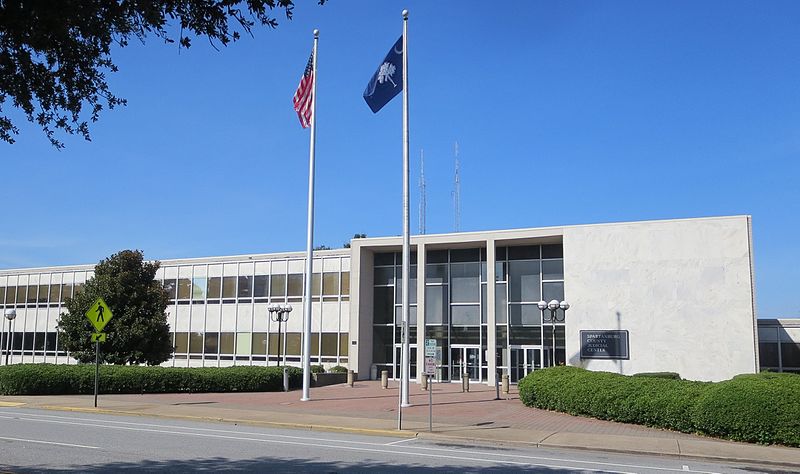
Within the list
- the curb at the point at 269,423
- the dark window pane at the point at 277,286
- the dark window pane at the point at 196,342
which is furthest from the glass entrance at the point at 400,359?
the curb at the point at 269,423

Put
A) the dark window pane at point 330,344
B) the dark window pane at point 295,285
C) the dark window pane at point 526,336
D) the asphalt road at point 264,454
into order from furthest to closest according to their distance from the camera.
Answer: the dark window pane at point 295,285 → the dark window pane at point 330,344 → the dark window pane at point 526,336 → the asphalt road at point 264,454

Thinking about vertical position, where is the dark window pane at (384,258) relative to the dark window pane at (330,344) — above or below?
above

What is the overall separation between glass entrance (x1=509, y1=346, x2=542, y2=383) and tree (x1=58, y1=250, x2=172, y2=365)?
63.4 ft

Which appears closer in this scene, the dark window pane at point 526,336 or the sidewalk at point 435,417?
the sidewalk at point 435,417

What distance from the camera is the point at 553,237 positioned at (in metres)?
40.2

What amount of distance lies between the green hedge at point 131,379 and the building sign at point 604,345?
16067mm

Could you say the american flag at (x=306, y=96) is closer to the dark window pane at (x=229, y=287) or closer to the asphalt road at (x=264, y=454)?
the asphalt road at (x=264, y=454)

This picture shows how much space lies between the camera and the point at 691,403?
18562 millimetres

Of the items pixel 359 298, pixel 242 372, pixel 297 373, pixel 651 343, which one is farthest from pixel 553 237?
pixel 242 372

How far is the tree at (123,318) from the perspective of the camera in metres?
36.0

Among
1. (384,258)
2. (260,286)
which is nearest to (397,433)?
(384,258)

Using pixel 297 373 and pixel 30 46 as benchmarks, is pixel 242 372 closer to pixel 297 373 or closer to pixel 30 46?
pixel 297 373

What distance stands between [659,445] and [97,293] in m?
29.3

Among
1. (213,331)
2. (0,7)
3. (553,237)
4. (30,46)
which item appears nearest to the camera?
(0,7)
